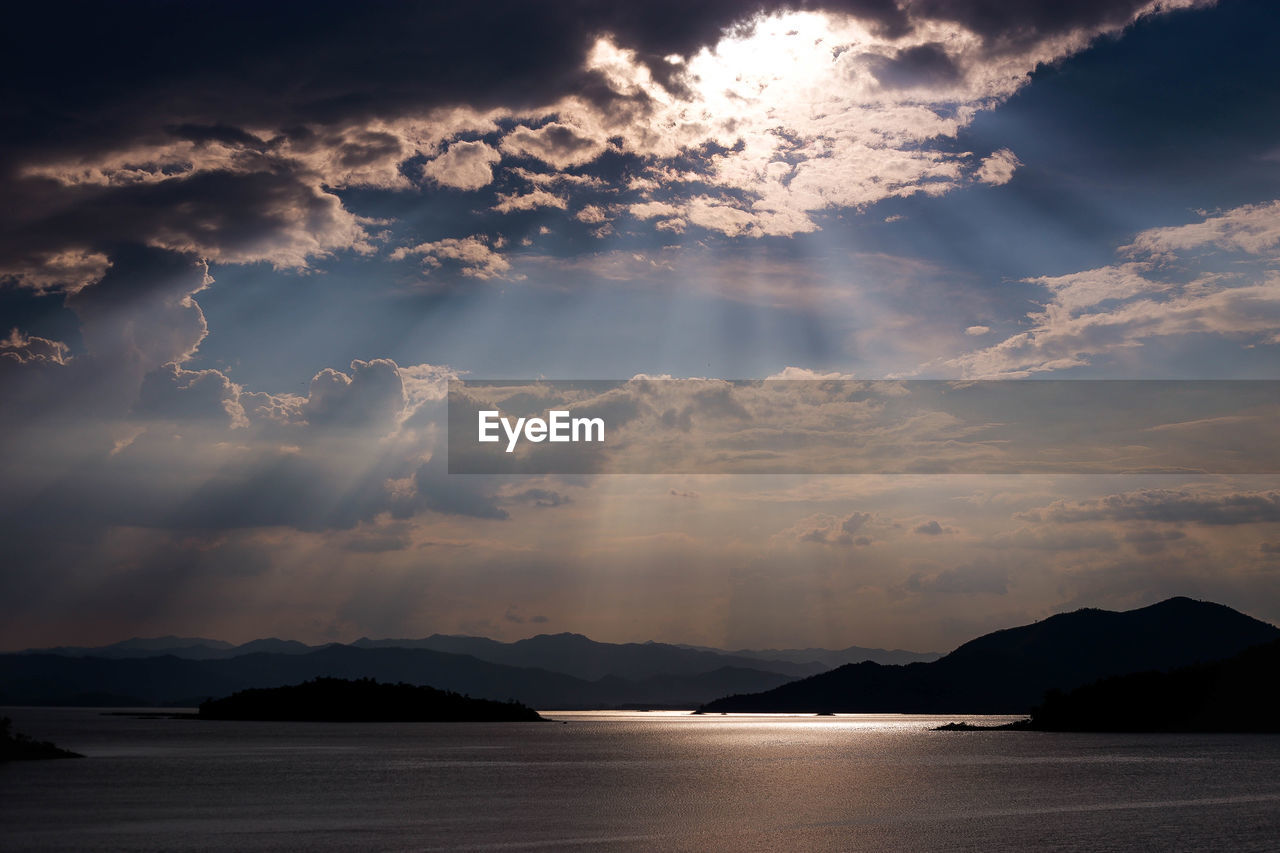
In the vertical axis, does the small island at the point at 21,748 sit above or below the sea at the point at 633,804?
above

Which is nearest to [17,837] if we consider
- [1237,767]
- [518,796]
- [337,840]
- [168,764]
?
[337,840]

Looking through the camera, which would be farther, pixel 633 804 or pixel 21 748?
pixel 21 748

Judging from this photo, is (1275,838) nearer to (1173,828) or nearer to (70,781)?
(1173,828)

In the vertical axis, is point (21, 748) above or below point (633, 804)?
above

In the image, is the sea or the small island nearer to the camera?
the sea
